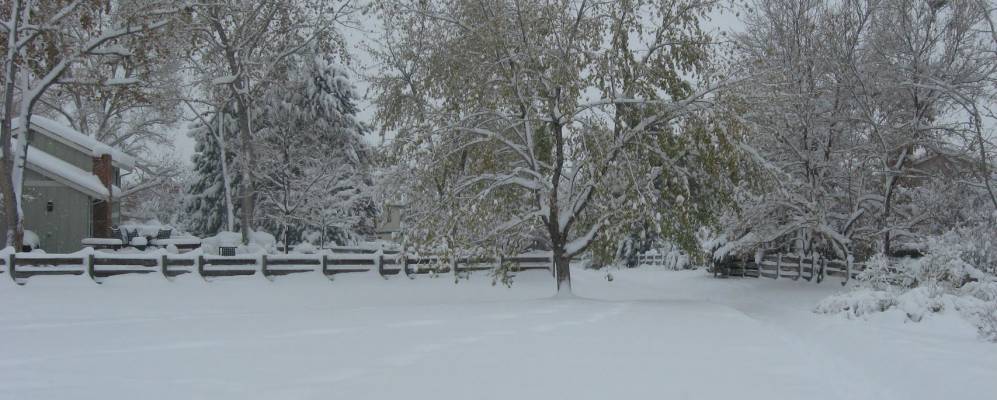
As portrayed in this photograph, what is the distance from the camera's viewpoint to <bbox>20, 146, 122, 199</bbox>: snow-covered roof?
25.5 m

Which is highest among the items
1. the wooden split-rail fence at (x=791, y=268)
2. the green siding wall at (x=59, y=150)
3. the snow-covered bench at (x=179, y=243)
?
the green siding wall at (x=59, y=150)

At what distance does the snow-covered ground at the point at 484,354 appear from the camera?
6973 millimetres

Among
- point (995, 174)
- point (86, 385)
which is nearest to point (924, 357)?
point (86, 385)

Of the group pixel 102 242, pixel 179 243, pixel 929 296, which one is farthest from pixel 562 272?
pixel 179 243

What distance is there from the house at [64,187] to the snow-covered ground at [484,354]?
11.5m

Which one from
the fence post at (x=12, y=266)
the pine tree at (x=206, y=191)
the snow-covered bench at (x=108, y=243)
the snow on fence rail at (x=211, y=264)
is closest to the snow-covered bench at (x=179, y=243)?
the snow-covered bench at (x=108, y=243)

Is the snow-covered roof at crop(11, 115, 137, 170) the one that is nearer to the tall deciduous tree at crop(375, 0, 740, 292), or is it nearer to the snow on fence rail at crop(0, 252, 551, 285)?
the snow on fence rail at crop(0, 252, 551, 285)

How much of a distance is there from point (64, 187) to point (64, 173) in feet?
2.94

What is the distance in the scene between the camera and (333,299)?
19.1m

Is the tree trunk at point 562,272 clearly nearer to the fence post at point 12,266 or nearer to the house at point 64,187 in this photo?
the fence post at point 12,266

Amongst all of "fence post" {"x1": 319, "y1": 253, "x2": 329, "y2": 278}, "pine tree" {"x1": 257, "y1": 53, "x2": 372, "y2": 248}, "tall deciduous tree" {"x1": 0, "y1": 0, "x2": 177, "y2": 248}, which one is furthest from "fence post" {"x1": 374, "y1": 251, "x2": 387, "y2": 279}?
"pine tree" {"x1": 257, "y1": 53, "x2": 372, "y2": 248}

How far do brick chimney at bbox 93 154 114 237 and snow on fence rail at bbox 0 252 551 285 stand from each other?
1028 centimetres

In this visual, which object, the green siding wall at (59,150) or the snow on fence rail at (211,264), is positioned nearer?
the snow on fence rail at (211,264)

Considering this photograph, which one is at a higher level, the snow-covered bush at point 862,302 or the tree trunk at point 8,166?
the tree trunk at point 8,166
